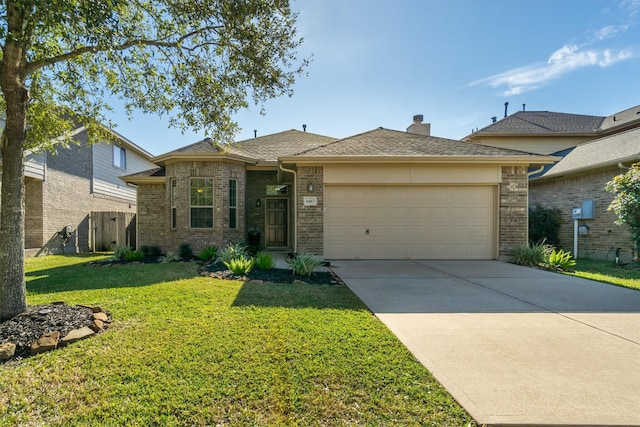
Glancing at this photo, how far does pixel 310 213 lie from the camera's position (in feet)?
29.8

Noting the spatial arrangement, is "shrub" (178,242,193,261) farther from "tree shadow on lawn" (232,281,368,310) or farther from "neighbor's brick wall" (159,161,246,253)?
"tree shadow on lawn" (232,281,368,310)

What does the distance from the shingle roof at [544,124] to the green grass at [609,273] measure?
10.3m

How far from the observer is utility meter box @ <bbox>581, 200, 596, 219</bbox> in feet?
34.4

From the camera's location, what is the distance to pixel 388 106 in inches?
445

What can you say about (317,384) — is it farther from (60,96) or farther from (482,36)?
(482,36)

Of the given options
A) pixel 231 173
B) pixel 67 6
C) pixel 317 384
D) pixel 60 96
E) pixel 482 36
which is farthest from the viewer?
pixel 231 173

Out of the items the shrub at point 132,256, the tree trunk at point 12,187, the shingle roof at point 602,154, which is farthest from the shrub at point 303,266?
the shingle roof at point 602,154

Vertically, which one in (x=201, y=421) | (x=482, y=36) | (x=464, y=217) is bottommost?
(x=201, y=421)

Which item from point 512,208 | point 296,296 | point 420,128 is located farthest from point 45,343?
point 420,128

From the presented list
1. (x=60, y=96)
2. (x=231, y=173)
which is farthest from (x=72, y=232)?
(x=60, y=96)

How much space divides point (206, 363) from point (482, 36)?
1055 centimetres

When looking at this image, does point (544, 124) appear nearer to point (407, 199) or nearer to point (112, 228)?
point (407, 199)

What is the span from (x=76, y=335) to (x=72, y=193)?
1281 centimetres

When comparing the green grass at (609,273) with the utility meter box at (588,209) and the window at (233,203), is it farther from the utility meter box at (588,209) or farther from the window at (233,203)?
the window at (233,203)
